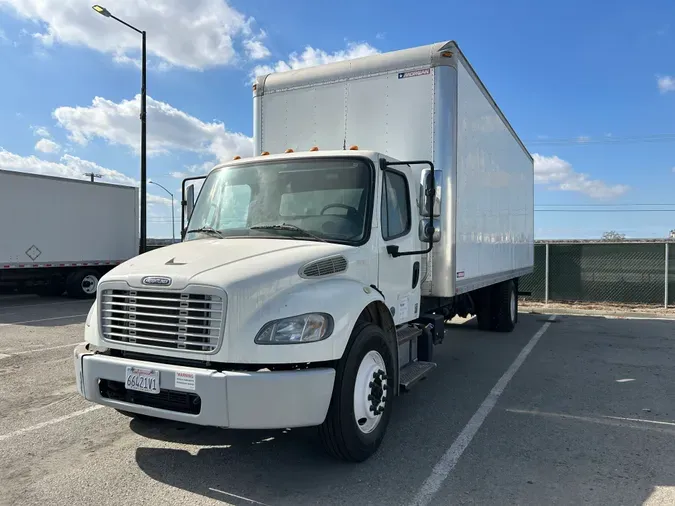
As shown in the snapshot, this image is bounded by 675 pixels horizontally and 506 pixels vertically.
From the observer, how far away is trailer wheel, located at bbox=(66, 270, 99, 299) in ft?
55.2

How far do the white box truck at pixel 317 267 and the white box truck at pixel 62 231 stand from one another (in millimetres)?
11617

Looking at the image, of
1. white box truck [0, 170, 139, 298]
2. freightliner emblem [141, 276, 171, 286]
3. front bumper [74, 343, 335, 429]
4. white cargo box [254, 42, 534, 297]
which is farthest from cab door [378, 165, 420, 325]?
white box truck [0, 170, 139, 298]

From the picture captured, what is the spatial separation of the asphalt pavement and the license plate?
0.73 metres

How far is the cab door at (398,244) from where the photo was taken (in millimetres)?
4746

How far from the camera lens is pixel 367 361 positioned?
4148 mm

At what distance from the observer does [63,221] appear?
632 inches

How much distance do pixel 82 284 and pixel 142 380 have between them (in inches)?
593

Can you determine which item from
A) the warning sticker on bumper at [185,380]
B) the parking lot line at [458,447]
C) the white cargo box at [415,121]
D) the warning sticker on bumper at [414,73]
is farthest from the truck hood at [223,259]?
the warning sticker on bumper at [414,73]

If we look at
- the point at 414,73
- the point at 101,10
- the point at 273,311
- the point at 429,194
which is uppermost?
the point at 101,10

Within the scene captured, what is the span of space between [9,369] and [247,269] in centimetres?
567

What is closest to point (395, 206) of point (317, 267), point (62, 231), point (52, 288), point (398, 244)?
point (398, 244)

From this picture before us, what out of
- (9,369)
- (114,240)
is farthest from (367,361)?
(114,240)

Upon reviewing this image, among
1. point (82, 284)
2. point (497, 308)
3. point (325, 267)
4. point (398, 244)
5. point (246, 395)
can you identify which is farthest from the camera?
point (82, 284)

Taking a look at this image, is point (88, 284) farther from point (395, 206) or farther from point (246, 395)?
point (246, 395)
